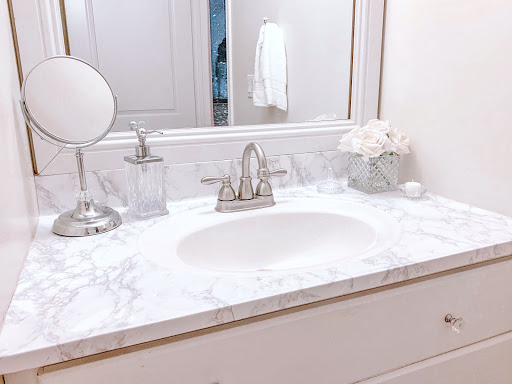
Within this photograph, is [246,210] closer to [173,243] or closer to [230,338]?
[173,243]

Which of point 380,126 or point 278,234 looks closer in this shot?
point 278,234

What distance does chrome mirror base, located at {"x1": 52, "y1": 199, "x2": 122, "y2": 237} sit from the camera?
96cm

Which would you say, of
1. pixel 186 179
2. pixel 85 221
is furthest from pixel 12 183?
pixel 186 179

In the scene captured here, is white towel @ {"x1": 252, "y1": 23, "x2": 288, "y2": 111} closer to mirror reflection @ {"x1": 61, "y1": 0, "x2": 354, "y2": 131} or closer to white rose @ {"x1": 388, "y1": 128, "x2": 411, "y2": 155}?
mirror reflection @ {"x1": 61, "y1": 0, "x2": 354, "y2": 131}

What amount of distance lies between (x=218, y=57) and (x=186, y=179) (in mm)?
346

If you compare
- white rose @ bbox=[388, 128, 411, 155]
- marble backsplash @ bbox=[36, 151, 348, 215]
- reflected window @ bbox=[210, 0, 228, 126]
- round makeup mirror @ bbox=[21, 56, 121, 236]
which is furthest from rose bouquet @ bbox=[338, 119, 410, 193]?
round makeup mirror @ bbox=[21, 56, 121, 236]

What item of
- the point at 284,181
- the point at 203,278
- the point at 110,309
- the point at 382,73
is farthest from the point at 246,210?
the point at 382,73

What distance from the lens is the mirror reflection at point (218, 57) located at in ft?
3.54

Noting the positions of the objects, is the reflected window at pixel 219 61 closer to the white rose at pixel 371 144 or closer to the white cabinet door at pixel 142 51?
the white cabinet door at pixel 142 51

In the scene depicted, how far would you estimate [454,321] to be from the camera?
0.90 meters

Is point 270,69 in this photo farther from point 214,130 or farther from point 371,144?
point 371,144

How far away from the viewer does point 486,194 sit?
42.8 inches

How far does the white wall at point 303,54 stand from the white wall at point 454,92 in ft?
0.46

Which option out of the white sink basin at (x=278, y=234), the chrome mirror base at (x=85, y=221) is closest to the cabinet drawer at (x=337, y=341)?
the white sink basin at (x=278, y=234)
